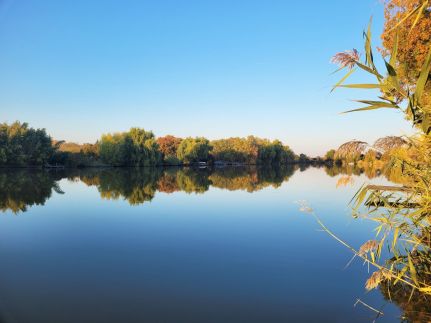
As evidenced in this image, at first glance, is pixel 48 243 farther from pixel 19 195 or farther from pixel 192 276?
pixel 19 195

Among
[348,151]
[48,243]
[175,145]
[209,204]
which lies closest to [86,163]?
[175,145]

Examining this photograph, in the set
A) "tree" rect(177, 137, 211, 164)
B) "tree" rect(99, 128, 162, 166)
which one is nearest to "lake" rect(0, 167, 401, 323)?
"tree" rect(99, 128, 162, 166)

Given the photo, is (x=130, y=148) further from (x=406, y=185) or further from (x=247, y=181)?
(x=406, y=185)

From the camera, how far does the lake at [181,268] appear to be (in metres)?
4.64

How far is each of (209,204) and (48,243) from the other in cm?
816

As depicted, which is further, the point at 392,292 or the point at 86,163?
the point at 86,163

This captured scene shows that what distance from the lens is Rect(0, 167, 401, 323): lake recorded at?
4.64 metres

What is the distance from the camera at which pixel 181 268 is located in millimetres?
6559

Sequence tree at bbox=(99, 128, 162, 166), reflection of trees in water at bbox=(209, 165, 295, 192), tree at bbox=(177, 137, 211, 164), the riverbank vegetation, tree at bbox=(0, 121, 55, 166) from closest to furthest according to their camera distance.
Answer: the riverbank vegetation → reflection of trees in water at bbox=(209, 165, 295, 192) → tree at bbox=(0, 121, 55, 166) → tree at bbox=(99, 128, 162, 166) → tree at bbox=(177, 137, 211, 164)

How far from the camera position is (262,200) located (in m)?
16.7

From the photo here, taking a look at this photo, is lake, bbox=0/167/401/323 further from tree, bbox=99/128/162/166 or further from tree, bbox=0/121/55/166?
tree, bbox=99/128/162/166

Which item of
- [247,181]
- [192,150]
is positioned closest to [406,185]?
[247,181]

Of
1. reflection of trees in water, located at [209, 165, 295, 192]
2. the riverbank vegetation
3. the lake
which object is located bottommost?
the lake

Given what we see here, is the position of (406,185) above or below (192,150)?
below
